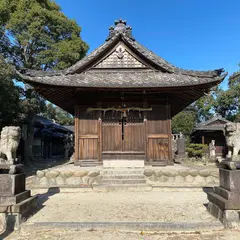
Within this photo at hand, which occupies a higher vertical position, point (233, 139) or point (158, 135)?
point (158, 135)

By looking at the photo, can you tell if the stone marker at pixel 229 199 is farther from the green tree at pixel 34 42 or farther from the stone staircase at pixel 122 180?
the green tree at pixel 34 42

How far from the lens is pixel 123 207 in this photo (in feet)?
21.3

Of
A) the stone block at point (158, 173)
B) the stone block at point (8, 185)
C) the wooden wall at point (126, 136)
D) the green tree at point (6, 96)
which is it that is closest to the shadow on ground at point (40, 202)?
the stone block at point (8, 185)

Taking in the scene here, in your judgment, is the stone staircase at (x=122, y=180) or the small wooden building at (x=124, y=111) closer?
the stone staircase at (x=122, y=180)

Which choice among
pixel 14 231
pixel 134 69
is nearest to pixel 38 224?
pixel 14 231

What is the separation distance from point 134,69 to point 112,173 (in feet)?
19.6

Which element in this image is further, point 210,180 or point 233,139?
point 210,180

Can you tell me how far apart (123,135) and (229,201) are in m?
7.24

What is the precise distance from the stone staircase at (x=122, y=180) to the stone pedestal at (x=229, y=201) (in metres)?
3.75

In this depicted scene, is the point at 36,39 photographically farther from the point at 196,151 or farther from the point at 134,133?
the point at 196,151

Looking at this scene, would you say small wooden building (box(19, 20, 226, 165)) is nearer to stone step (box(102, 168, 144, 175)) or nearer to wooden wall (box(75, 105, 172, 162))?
wooden wall (box(75, 105, 172, 162))

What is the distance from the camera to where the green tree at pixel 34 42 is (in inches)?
819

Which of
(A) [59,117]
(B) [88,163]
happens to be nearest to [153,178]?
(B) [88,163]

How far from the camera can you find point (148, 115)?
11852 mm
